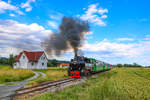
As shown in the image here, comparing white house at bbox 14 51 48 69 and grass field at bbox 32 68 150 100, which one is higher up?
white house at bbox 14 51 48 69

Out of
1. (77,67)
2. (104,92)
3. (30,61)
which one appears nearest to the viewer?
(104,92)

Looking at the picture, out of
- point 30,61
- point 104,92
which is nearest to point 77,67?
point 104,92

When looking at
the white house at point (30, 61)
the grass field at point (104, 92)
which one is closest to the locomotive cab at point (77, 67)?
the grass field at point (104, 92)

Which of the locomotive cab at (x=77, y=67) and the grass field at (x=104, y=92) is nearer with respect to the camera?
the grass field at (x=104, y=92)

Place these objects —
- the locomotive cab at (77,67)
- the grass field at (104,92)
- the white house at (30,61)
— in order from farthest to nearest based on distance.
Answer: the white house at (30,61) → the locomotive cab at (77,67) → the grass field at (104,92)

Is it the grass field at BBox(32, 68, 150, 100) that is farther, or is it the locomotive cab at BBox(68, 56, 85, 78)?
the locomotive cab at BBox(68, 56, 85, 78)

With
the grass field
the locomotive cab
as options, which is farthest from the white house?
the grass field

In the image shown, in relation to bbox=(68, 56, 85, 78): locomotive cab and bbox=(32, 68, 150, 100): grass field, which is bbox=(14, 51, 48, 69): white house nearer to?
bbox=(68, 56, 85, 78): locomotive cab

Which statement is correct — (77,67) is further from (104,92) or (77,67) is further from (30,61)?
(30,61)

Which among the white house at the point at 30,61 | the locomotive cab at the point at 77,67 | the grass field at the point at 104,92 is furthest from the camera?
the white house at the point at 30,61

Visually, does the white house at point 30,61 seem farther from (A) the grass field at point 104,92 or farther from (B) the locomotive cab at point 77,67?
(A) the grass field at point 104,92

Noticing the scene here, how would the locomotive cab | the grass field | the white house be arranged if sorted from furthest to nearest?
the white house < the locomotive cab < the grass field

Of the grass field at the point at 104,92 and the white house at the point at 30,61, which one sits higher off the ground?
the white house at the point at 30,61

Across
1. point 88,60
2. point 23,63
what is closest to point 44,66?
point 23,63
